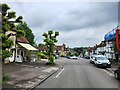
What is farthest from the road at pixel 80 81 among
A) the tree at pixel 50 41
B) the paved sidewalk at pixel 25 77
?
the tree at pixel 50 41

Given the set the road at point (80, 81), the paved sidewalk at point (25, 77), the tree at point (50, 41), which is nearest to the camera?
the paved sidewalk at point (25, 77)

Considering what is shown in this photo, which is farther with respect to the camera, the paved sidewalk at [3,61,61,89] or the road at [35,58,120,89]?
the road at [35,58,120,89]

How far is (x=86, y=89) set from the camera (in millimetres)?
13781

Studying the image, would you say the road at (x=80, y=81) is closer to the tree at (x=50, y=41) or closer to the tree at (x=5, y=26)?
the tree at (x=5, y=26)

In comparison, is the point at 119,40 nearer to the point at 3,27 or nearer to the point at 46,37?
the point at 46,37

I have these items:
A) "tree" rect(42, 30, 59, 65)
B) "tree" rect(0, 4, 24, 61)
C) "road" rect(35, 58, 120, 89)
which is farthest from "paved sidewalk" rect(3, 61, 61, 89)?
"tree" rect(42, 30, 59, 65)

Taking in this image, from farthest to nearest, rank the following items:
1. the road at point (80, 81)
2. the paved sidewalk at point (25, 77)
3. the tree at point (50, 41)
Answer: the tree at point (50, 41)
the road at point (80, 81)
the paved sidewalk at point (25, 77)

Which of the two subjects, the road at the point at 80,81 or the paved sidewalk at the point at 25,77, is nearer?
the paved sidewalk at the point at 25,77

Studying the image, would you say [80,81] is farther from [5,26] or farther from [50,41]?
[50,41]

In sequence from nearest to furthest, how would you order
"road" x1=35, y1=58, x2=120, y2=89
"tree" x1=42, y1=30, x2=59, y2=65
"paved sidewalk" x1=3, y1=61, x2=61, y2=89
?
"paved sidewalk" x1=3, y1=61, x2=61, y2=89
"road" x1=35, y1=58, x2=120, y2=89
"tree" x1=42, y1=30, x2=59, y2=65

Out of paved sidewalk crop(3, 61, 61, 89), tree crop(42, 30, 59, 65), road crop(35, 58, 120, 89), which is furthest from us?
tree crop(42, 30, 59, 65)

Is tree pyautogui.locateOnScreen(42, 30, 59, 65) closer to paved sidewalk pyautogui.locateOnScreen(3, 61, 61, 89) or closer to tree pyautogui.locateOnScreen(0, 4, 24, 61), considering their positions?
paved sidewalk pyautogui.locateOnScreen(3, 61, 61, 89)

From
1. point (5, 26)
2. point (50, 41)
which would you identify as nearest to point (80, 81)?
point (5, 26)

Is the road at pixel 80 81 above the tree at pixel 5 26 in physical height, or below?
below
